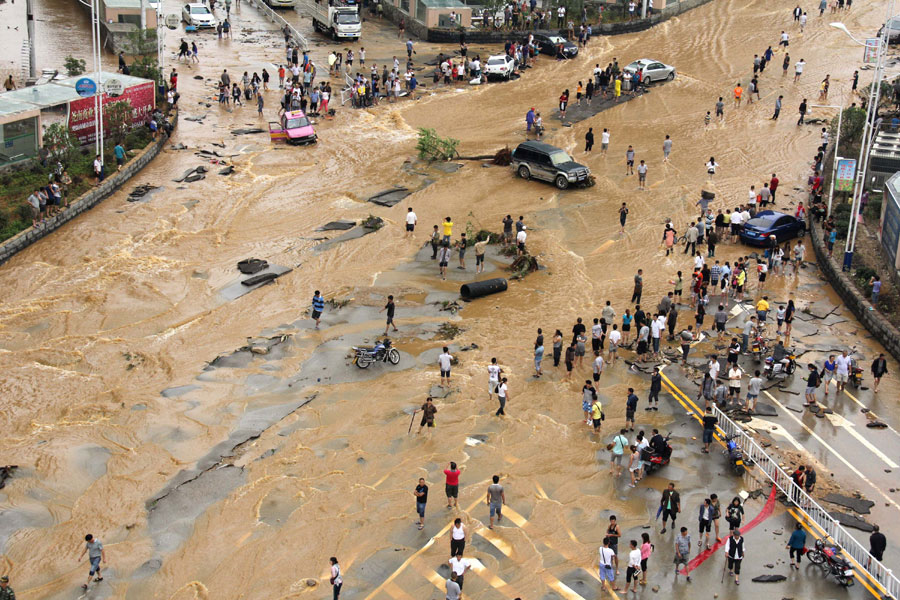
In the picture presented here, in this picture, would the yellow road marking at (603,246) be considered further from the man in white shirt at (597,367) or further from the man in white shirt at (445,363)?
the man in white shirt at (445,363)

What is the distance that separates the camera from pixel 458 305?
29.6 metres

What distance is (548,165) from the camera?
3856 centimetres

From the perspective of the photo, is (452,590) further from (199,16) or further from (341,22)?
(199,16)

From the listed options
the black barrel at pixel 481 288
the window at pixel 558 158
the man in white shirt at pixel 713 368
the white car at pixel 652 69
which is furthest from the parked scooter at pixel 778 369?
the white car at pixel 652 69

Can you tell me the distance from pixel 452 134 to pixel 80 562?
29.6 meters

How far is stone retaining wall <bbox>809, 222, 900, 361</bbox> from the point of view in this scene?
27.1 meters

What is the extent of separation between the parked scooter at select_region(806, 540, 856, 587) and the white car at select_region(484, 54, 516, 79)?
36563 mm

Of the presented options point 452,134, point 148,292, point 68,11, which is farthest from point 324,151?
point 68,11

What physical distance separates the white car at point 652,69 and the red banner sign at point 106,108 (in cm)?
2295

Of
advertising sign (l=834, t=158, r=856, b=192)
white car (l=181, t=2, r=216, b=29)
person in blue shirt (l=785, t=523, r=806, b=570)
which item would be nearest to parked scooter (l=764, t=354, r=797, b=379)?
person in blue shirt (l=785, t=523, r=806, b=570)

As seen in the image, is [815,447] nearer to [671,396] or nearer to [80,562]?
[671,396]

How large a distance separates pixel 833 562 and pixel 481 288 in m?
14.4

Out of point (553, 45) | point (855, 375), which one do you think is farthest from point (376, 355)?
point (553, 45)

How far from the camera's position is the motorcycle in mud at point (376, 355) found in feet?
84.3
